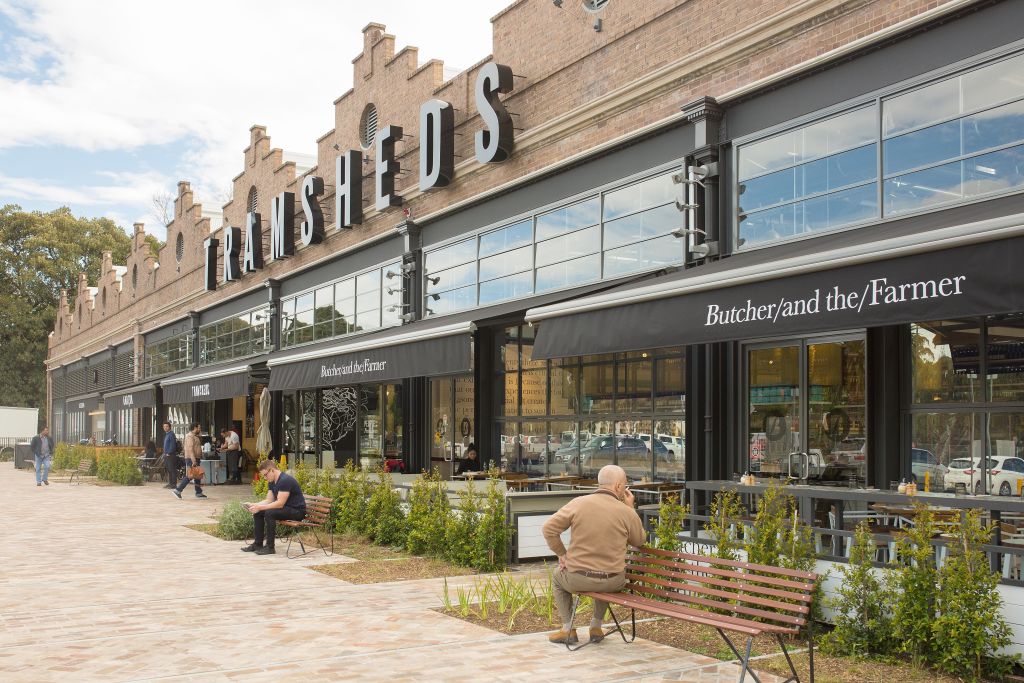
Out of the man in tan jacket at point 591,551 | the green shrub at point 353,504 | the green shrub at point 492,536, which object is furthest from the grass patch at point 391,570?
the man in tan jacket at point 591,551

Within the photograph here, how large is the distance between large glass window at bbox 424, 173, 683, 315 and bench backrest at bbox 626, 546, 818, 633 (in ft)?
19.1

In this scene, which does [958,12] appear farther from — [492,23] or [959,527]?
[492,23]

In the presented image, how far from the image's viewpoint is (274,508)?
13.3 meters

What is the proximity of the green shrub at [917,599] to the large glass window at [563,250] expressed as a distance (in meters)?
6.51

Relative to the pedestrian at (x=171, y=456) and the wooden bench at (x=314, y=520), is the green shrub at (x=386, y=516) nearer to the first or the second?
the wooden bench at (x=314, y=520)

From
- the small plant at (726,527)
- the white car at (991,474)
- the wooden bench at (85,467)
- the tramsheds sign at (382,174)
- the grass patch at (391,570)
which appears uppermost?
the tramsheds sign at (382,174)

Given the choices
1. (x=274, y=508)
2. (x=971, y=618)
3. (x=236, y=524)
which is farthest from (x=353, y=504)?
(x=971, y=618)

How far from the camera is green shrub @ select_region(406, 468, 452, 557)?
12.5 m

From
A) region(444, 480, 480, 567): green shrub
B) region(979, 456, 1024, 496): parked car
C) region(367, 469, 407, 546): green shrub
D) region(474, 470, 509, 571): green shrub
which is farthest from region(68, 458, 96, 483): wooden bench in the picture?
region(979, 456, 1024, 496): parked car

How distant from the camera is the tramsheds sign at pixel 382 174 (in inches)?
652

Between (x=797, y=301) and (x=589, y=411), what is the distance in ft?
22.7

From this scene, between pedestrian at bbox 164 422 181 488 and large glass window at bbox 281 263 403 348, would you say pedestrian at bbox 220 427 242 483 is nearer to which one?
pedestrian at bbox 164 422 181 488

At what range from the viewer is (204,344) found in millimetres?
33469

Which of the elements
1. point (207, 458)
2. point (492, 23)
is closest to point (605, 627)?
point (492, 23)
